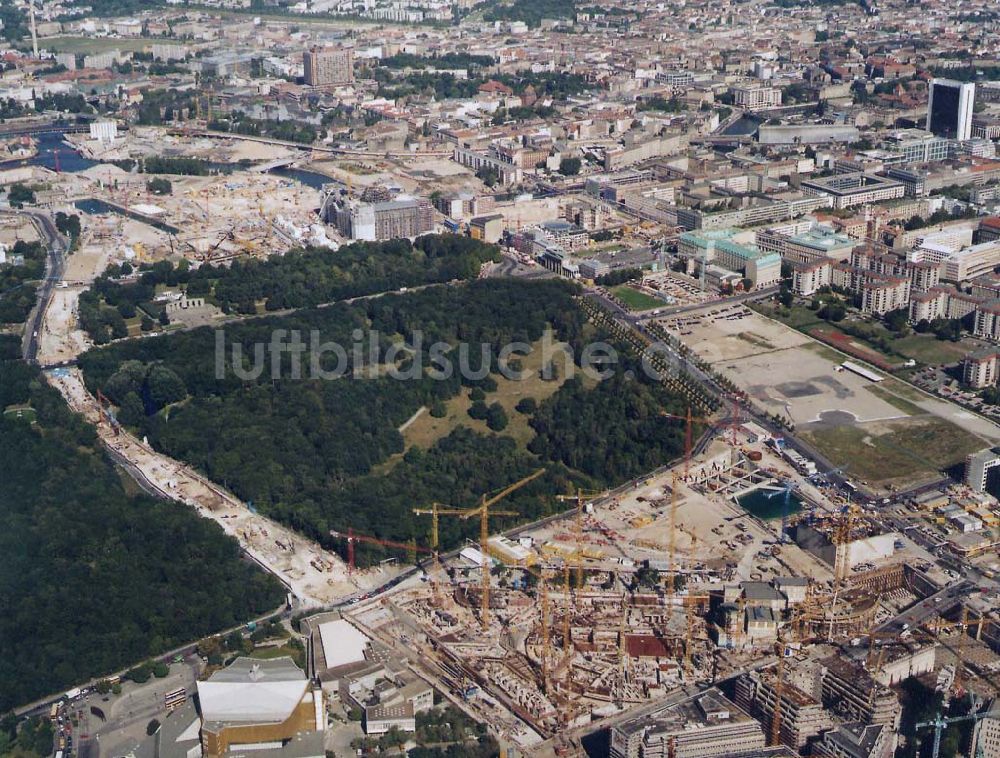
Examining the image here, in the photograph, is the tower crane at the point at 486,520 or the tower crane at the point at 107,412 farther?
the tower crane at the point at 107,412

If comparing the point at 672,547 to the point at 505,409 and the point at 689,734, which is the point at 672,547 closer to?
the point at 689,734

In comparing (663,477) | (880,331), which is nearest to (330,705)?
(663,477)

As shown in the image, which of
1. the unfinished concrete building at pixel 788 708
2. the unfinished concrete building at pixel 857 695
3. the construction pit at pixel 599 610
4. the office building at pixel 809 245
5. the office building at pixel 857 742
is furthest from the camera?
the office building at pixel 809 245

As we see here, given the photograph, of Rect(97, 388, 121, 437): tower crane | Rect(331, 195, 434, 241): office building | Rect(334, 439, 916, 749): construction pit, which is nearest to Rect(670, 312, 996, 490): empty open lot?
Rect(334, 439, 916, 749): construction pit

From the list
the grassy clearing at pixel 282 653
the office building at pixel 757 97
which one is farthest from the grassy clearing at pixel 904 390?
the office building at pixel 757 97

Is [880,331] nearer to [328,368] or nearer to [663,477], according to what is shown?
[663,477]

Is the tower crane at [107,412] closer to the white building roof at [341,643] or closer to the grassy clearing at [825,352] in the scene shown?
the white building roof at [341,643]
